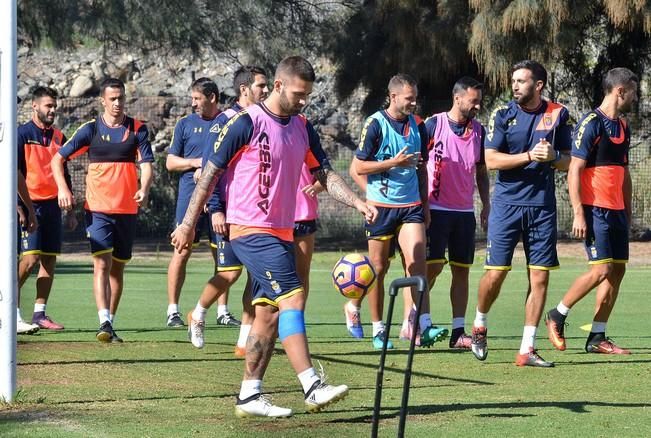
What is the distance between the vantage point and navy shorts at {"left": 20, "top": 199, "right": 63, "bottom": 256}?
42.5ft

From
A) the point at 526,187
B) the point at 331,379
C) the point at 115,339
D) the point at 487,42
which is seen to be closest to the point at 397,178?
the point at 526,187

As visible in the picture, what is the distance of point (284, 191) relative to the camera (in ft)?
25.8

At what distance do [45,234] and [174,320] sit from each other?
1618 mm

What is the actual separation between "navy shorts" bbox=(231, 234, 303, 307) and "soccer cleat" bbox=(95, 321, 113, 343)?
12.4ft

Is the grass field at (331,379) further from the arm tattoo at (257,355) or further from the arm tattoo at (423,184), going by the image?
the arm tattoo at (423,184)

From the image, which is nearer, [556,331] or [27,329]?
[556,331]

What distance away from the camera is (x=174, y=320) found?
13.2 meters

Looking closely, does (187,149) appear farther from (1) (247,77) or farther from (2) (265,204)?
(2) (265,204)

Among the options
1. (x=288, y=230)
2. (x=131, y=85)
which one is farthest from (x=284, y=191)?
(x=131, y=85)

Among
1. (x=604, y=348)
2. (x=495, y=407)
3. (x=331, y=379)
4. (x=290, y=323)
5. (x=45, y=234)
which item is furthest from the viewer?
(x=45, y=234)

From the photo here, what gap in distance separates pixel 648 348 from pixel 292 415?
16.1 feet

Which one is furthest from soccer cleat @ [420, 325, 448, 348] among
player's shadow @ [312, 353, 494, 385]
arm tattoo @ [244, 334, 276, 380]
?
arm tattoo @ [244, 334, 276, 380]

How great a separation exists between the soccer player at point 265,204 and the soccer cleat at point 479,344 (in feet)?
9.81

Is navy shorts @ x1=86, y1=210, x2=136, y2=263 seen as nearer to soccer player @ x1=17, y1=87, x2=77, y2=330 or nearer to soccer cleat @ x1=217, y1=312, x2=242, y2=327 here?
soccer player @ x1=17, y1=87, x2=77, y2=330
